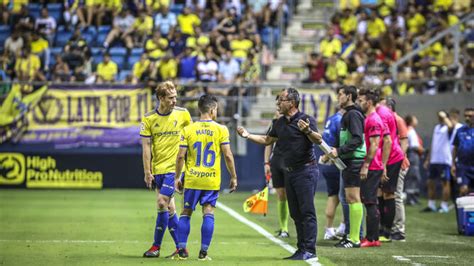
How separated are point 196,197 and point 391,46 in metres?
18.1

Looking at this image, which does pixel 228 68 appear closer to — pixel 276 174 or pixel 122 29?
pixel 122 29

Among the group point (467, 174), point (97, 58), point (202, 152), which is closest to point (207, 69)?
point (97, 58)

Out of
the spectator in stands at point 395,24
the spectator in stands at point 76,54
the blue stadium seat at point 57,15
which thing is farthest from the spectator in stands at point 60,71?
the spectator in stands at point 395,24

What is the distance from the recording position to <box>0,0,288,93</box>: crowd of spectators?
28.0 meters

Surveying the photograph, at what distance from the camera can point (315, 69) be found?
2767cm

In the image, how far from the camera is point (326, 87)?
2591 cm

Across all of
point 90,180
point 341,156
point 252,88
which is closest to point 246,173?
point 252,88

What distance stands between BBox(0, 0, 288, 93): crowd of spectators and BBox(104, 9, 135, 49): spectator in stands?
0.10 ft

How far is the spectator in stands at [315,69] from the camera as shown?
1084 inches

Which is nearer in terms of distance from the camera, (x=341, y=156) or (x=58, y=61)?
(x=341, y=156)

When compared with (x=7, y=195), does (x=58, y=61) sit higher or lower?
higher

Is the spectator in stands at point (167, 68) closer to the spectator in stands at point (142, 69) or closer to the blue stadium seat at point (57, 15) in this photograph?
the spectator in stands at point (142, 69)

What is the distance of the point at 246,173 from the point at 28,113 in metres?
5.89

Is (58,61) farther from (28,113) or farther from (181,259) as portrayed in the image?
(181,259)
